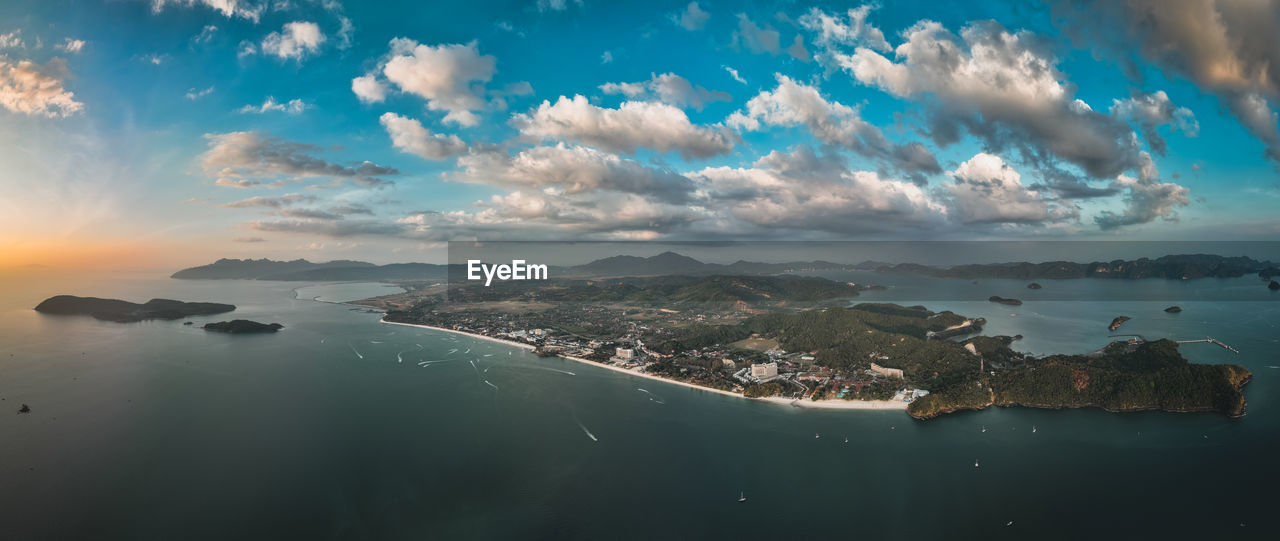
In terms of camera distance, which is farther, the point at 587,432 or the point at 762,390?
the point at 762,390

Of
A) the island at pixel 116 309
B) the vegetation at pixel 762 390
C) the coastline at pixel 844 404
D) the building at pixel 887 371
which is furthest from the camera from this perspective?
the island at pixel 116 309

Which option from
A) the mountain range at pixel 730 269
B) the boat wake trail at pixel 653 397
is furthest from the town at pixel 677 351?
the mountain range at pixel 730 269

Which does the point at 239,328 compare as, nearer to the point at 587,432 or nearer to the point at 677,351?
the point at 677,351

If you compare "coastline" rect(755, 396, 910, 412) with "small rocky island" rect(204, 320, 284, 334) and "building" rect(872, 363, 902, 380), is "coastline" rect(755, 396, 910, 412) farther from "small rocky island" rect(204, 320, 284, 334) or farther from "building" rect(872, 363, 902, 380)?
"small rocky island" rect(204, 320, 284, 334)

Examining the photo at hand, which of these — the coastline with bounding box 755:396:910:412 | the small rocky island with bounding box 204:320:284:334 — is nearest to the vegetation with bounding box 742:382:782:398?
the coastline with bounding box 755:396:910:412

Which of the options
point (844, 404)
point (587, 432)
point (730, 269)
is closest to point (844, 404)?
point (844, 404)

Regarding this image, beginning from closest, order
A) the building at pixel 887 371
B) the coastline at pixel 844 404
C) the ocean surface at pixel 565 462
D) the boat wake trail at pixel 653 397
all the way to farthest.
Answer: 1. the ocean surface at pixel 565 462
2. the coastline at pixel 844 404
3. the boat wake trail at pixel 653 397
4. the building at pixel 887 371

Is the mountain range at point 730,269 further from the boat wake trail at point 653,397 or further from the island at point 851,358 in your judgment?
the boat wake trail at point 653,397
